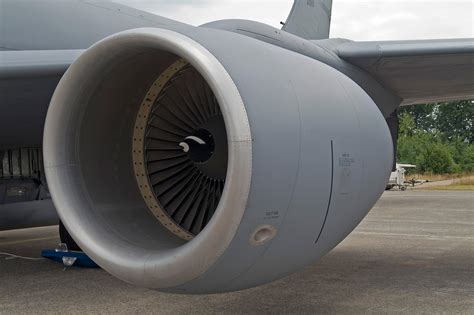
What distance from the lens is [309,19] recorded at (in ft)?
29.5

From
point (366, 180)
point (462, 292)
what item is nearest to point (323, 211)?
point (366, 180)

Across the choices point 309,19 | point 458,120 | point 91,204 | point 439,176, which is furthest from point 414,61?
point 458,120

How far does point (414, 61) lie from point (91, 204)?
133 inches

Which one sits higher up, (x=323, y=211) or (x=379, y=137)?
(x=379, y=137)

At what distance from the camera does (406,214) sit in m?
12.3

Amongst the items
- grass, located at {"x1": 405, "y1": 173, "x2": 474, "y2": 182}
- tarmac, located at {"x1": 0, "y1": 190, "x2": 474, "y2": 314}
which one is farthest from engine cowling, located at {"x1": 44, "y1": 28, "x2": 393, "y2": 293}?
grass, located at {"x1": 405, "y1": 173, "x2": 474, "y2": 182}

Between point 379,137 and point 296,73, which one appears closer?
point 296,73

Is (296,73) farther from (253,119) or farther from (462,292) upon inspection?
(462,292)

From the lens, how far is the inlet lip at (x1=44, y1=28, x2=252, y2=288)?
8.32 feet

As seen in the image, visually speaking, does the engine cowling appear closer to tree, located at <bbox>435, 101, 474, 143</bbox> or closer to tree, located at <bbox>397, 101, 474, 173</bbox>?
tree, located at <bbox>397, 101, 474, 173</bbox>

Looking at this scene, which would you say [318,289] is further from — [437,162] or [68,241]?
[437,162]

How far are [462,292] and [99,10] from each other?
12.7 ft

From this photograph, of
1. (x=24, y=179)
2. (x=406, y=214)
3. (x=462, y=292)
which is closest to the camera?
(x=462, y=292)

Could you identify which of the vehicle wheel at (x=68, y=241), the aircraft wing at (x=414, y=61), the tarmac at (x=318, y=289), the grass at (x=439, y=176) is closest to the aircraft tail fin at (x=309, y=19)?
the aircraft wing at (x=414, y=61)
